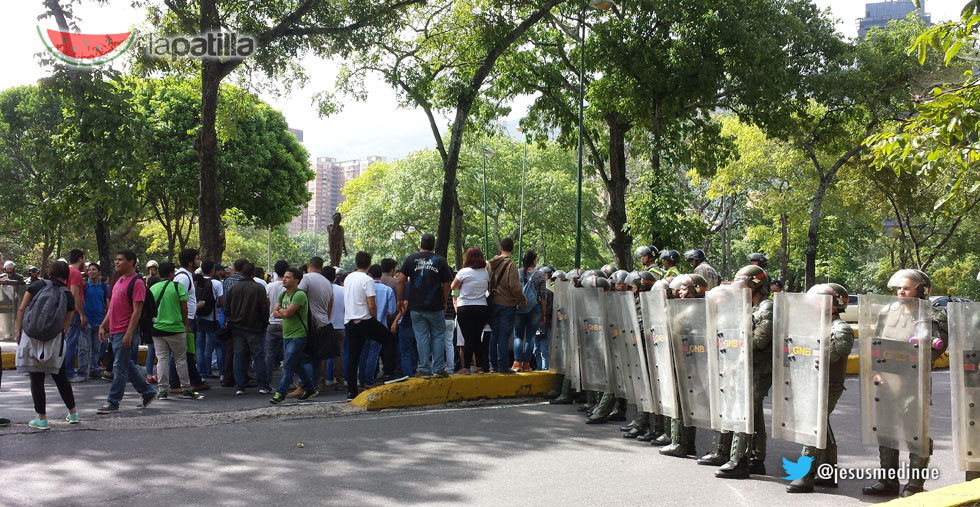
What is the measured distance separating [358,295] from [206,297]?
2.75m

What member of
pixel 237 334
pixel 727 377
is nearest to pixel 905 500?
pixel 727 377

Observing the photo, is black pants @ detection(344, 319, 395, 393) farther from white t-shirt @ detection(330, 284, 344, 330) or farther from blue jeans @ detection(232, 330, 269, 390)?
blue jeans @ detection(232, 330, 269, 390)

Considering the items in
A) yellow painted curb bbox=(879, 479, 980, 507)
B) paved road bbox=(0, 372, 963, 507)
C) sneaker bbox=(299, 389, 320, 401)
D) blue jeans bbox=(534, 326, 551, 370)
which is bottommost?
paved road bbox=(0, 372, 963, 507)

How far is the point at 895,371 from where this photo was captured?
5.50 metres

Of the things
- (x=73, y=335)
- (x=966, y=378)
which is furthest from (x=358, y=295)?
(x=966, y=378)

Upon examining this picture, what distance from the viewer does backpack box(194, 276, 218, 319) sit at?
10.9 m

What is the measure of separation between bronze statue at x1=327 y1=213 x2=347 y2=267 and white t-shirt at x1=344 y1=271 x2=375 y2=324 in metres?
7.93

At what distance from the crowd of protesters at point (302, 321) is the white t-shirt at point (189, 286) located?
2cm

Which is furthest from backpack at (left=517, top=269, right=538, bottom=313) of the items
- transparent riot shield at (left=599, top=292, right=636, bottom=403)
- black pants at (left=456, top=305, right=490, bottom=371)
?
transparent riot shield at (left=599, top=292, right=636, bottom=403)

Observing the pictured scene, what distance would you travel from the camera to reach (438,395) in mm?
9445

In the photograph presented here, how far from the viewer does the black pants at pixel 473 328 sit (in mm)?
9844

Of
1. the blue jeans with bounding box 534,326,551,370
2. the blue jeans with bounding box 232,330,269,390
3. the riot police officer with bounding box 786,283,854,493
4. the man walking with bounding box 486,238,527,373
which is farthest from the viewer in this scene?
the blue jeans with bounding box 534,326,551,370

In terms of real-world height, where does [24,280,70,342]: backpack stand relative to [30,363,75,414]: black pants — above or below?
above

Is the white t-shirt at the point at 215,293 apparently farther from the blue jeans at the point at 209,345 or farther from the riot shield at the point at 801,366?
the riot shield at the point at 801,366
